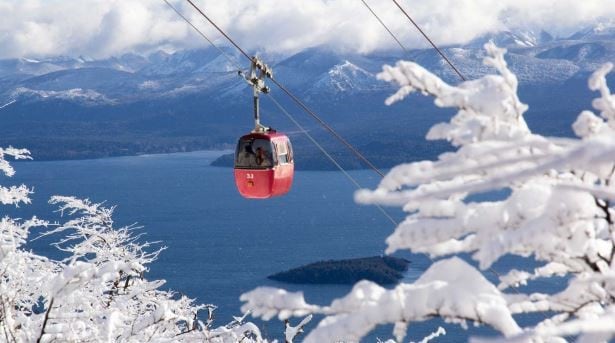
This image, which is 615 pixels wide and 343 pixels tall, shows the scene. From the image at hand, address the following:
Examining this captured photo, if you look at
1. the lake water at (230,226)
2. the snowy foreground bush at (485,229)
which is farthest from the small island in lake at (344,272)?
the snowy foreground bush at (485,229)

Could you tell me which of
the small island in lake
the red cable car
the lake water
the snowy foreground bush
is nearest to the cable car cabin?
the red cable car

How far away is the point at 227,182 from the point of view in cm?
13388

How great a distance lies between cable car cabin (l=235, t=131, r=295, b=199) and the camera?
10094mm

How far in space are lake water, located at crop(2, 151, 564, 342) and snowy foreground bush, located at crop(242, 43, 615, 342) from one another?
119 ft

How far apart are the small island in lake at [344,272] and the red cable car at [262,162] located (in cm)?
5167

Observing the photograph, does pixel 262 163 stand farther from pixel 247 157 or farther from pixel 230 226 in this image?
pixel 230 226

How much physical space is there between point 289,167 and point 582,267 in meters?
8.71

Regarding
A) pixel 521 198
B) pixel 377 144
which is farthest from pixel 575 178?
pixel 377 144

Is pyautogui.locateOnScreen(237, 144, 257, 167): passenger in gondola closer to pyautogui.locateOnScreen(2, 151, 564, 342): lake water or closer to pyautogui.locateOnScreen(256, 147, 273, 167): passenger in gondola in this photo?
pyautogui.locateOnScreen(256, 147, 273, 167): passenger in gondola

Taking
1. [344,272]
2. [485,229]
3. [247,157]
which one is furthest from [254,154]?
[344,272]

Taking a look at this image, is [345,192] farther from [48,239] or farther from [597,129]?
[597,129]

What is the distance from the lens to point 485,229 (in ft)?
5.93

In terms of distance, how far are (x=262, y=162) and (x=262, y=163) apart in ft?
0.05

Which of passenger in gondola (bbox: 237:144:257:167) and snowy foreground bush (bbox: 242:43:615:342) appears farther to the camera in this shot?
passenger in gondola (bbox: 237:144:257:167)
